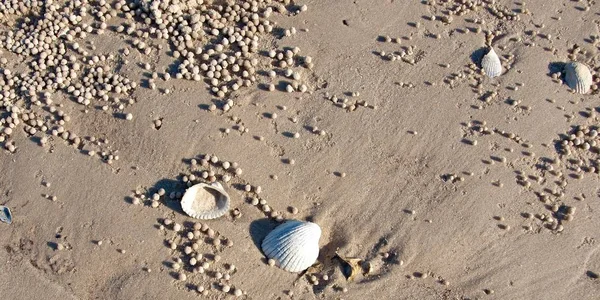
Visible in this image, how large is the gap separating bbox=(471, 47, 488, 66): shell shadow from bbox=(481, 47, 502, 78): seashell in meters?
0.08

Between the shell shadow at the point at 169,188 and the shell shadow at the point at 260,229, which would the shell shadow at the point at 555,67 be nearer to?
the shell shadow at the point at 260,229

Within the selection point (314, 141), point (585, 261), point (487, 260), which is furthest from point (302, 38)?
point (585, 261)

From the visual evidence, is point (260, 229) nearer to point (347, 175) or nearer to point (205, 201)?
point (205, 201)

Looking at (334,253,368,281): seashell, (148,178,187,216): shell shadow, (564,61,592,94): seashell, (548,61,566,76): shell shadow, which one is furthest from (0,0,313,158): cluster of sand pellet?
(564,61,592,94): seashell

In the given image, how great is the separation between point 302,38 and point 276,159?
1596mm

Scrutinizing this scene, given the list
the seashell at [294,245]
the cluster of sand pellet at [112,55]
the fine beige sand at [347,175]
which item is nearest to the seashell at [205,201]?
the fine beige sand at [347,175]

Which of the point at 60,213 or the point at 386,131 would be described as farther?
the point at 386,131

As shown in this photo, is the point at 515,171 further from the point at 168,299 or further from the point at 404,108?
the point at 168,299

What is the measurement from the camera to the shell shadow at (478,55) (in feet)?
20.1

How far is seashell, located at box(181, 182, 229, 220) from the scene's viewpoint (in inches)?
212

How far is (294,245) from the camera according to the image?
208 inches

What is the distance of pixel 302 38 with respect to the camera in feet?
20.1

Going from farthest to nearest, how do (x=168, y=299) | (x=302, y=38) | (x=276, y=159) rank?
1. (x=302, y=38)
2. (x=276, y=159)
3. (x=168, y=299)

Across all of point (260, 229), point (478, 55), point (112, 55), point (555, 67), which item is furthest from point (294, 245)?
point (555, 67)
